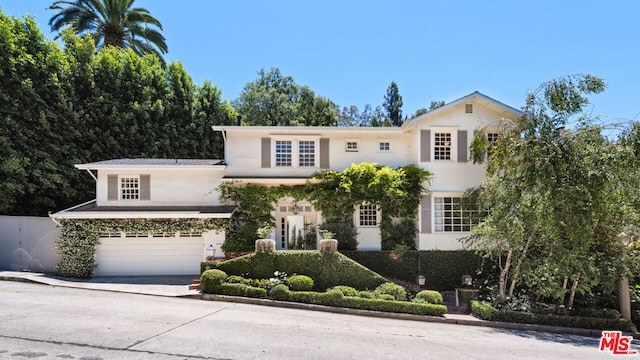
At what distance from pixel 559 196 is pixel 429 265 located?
595cm

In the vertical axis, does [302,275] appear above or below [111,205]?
below

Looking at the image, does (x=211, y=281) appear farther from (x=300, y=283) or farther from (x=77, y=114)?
(x=77, y=114)

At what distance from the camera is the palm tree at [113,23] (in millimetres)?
23375

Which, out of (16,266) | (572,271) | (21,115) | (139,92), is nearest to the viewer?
(572,271)

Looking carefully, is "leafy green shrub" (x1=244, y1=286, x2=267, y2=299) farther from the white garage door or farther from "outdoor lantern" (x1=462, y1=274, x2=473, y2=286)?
"outdoor lantern" (x1=462, y1=274, x2=473, y2=286)

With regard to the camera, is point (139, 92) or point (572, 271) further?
point (139, 92)

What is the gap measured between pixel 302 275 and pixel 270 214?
432 centimetres

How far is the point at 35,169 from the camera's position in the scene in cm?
1858

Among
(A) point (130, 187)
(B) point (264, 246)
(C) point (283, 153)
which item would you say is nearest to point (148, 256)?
(A) point (130, 187)

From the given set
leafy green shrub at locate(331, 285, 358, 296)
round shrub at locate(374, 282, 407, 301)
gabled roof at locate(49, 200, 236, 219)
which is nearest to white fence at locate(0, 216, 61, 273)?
gabled roof at locate(49, 200, 236, 219)

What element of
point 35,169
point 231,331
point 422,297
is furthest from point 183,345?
point 35,169

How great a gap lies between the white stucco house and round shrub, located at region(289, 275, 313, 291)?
4.23 metres

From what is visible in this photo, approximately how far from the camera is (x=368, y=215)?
1683 cm

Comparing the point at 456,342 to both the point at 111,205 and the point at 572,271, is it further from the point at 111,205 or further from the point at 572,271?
the point at 111,205
